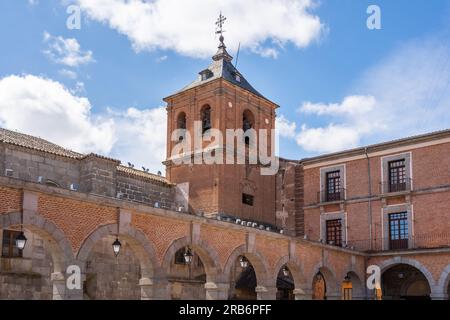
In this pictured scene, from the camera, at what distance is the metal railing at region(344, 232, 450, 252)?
25469 millimetres

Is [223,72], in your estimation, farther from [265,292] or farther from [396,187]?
[265,292]

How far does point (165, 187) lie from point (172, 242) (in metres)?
12.0

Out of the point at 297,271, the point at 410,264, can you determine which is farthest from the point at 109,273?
the point at 410,264

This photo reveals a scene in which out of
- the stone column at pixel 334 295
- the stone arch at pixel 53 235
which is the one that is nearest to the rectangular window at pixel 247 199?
the stone column at pixel 334 295

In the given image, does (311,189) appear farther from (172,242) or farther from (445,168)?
(172,242)

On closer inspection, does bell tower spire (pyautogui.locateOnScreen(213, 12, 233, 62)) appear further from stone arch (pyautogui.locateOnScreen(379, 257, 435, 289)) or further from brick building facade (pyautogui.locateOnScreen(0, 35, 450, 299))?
stone arch (pyautogui.locateOnScreen(379, 257, 435, 289))

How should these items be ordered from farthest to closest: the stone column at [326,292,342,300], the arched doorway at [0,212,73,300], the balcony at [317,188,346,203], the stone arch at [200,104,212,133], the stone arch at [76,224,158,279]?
the stone arch at [200,104,212,133]
the balcony at [317,188,346,203]
the stone column at [326,292,342,300]
the arched doorway at [0,212,73,300]
the stone arch at [76,224,158,279]

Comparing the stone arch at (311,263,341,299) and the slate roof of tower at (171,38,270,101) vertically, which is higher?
the slate roof of tower at (171,38,270,101)

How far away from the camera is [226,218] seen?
27.5m

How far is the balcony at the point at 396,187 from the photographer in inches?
1060

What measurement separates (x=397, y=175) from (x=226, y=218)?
8.56 m

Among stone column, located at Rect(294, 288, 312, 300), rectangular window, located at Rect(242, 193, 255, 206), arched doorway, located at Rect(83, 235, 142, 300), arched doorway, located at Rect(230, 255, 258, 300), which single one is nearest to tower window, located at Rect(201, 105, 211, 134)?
rectangular window, located at Rect(242, 193, 255, 206)
